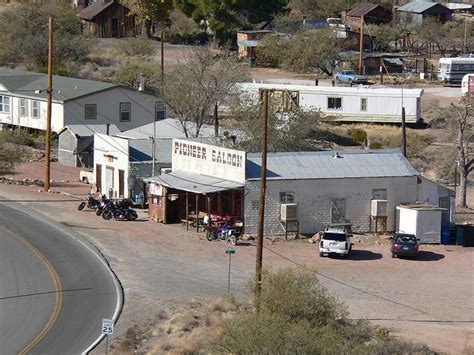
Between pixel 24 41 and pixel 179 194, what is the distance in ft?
165

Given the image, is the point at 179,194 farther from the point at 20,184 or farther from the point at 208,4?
the point at 208,4

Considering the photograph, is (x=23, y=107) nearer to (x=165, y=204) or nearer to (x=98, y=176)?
(x=98, y=176)

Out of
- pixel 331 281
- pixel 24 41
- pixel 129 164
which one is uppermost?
pixel 24 41

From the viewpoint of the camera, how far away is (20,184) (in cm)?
5716

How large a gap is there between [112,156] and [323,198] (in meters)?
11.9

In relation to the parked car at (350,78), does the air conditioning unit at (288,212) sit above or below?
below

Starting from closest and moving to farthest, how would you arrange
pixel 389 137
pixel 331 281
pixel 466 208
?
1. pixel 331 281
2. pixel 466 208
3. pixel 389 137

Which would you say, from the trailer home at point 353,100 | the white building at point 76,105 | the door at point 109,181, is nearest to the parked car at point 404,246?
the door at point 109,181

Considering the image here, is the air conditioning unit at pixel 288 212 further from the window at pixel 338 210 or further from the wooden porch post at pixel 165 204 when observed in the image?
the wooden porch post at pixel 165 204

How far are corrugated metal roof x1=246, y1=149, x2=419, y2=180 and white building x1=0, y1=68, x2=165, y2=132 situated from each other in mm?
22863

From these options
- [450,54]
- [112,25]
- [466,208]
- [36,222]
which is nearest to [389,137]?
[466,208]

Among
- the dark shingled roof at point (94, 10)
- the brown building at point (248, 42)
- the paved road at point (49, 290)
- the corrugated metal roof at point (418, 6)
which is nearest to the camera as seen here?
the paved road at point (49, 290)

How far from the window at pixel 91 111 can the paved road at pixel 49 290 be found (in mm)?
22907

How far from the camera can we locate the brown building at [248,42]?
101250mm
